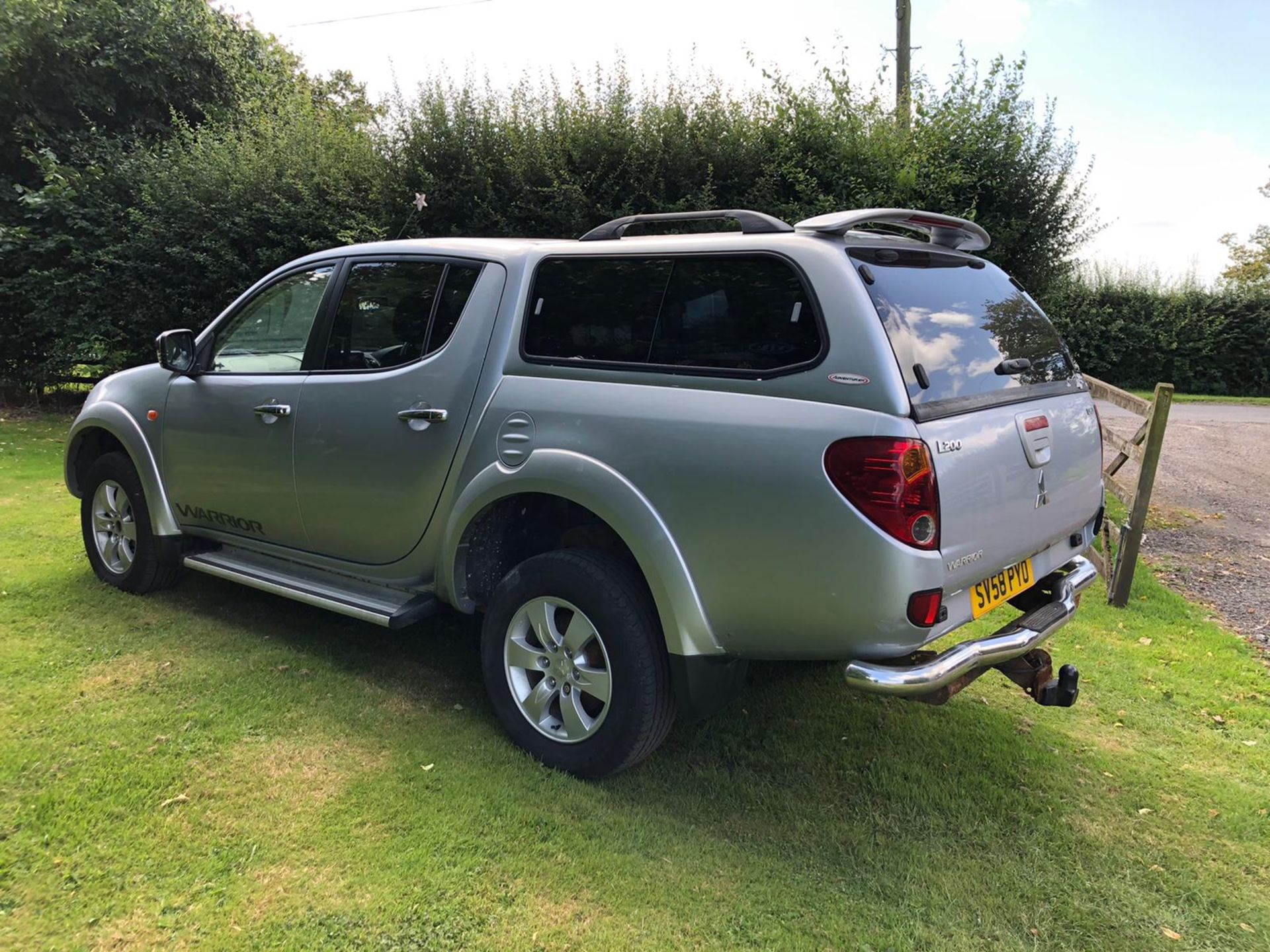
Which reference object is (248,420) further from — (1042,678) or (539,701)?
(1042,678)

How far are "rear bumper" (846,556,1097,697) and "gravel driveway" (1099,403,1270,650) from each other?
2591 mm

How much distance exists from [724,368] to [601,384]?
49 centimetres

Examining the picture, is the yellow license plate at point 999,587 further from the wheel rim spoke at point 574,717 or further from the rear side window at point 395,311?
the rear side window at point 395,311

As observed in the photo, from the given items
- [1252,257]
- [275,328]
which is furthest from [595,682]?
[1252,257]

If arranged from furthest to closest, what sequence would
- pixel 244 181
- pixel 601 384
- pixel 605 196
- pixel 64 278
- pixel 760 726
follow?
pixel 64 278, pixel 244 181, pixel 605 196, pixel 760 726, pixel 601 384

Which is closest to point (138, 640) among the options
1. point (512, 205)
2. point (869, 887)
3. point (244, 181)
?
point (869, 887)

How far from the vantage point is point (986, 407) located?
283cm

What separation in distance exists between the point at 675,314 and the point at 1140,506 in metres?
3.70

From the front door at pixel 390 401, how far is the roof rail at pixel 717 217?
18.6 inches

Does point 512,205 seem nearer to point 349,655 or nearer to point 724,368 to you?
point 349,655

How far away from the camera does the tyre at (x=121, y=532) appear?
470 centimetres

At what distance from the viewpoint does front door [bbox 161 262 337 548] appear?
400 cm

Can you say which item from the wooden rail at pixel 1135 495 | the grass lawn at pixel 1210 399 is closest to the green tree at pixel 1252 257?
the grass lawn at pixel 1210 399

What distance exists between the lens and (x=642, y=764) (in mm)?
3287
